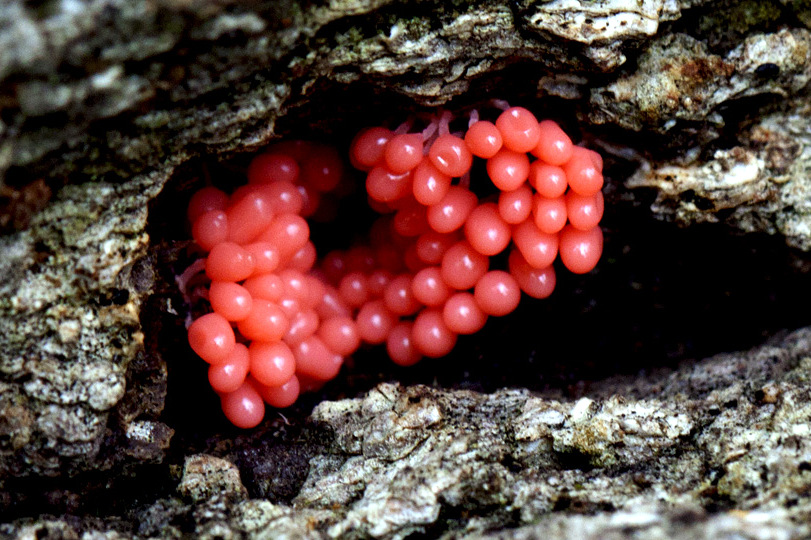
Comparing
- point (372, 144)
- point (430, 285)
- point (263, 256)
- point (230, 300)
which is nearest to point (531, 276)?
point (430, 285)

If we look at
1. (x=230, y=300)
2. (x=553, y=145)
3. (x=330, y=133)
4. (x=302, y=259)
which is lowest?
(x=302, y=259)

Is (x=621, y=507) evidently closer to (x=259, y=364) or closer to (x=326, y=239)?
(x=259, y=364)

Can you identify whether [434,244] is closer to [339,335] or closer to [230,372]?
[339,335]

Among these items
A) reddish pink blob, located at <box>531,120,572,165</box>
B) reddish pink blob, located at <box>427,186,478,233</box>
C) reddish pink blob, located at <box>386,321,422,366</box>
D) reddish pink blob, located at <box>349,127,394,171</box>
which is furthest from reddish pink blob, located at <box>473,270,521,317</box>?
reddish pink blob, located at <box>349,127,394,171</box>

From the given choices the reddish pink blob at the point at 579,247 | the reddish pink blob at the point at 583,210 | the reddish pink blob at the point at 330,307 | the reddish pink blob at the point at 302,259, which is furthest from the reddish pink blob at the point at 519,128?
the reddish pink blob at the point at 330,307

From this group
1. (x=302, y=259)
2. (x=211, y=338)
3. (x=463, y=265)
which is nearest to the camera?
(x=211, y=338)

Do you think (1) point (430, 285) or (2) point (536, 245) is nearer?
(2) point (536, 245)

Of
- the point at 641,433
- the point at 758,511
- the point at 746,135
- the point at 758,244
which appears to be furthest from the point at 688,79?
the point at 758,511
